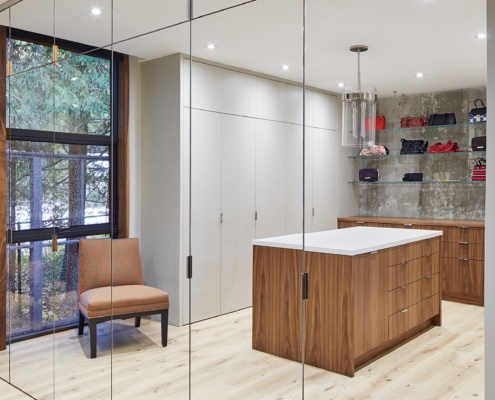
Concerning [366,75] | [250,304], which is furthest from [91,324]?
[366,75]

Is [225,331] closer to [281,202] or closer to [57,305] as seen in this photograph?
[281,202]

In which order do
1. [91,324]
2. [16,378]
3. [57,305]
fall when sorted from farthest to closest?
[16,378]
[57,305]
[91,324]

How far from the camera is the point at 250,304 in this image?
2.04 m

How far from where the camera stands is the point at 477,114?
1.50m

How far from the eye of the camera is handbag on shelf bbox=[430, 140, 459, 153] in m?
1.53

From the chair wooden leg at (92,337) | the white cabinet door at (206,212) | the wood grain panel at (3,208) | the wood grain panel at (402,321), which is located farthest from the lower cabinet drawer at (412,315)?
the wood grain panel at (3,208)

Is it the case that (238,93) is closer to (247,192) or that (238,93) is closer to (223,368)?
(247,192)

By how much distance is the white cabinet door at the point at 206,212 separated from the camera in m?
2.22

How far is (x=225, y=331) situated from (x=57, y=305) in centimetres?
137

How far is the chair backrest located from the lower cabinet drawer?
1405 mm

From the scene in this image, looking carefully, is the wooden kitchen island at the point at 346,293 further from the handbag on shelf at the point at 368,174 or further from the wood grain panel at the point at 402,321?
the handbag on shelf at the point at 368,174

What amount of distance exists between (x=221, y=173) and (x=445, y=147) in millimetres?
987

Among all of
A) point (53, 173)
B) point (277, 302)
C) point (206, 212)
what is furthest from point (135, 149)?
point (277, 302)

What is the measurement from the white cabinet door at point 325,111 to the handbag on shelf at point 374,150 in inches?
5.7
